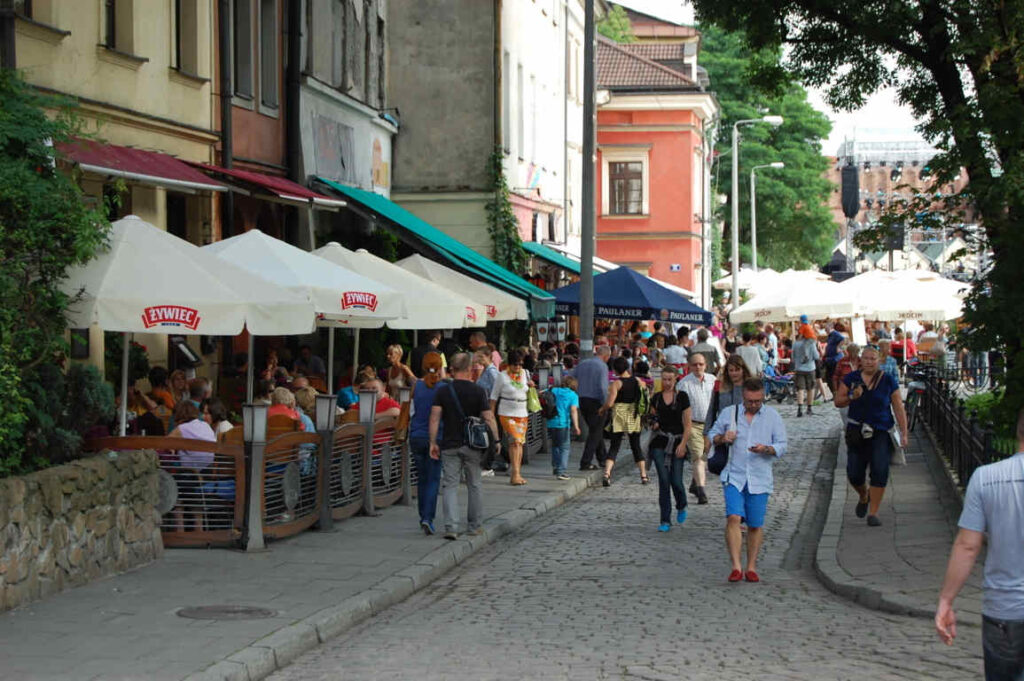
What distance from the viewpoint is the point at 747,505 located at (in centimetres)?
1227

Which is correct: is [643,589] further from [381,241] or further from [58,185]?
[381,241]

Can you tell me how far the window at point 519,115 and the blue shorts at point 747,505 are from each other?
2386cm

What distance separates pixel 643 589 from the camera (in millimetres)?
12055

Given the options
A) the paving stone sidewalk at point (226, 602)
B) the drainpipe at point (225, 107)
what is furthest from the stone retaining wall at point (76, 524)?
the drainpipe at point (225, 107)

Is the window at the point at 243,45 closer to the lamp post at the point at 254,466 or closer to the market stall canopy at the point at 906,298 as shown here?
the lamp post at the point at 254,466

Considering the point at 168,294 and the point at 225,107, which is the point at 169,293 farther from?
the point at 225,107

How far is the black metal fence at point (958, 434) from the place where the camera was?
13891 mm

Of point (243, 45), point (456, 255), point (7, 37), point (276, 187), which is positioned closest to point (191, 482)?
point (7, 37)

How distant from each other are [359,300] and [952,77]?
20.8 feet

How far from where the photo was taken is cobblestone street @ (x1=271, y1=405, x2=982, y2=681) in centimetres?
901

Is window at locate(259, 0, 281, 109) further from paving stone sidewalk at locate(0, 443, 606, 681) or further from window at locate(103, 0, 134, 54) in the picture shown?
paving stone sidewalk at locate(0, 443, 606, 681)

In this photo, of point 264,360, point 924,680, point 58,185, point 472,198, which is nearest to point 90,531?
point 58,185

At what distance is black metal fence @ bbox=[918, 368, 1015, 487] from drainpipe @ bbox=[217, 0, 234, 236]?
9.82 meters

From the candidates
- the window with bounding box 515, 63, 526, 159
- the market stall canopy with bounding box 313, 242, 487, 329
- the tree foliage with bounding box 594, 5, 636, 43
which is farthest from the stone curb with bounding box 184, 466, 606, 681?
the tree foliage with bounding box 594, 5, 636, 43
